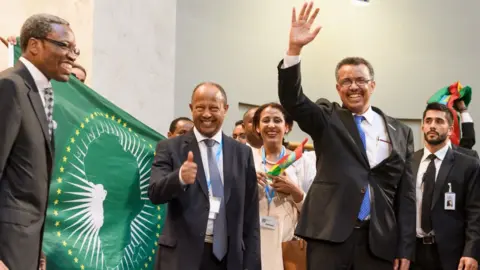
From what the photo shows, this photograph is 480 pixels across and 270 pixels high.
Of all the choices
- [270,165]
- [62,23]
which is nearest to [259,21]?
[270,165]

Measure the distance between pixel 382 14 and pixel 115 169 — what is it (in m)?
6.81

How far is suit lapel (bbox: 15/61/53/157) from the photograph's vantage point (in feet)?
8.46

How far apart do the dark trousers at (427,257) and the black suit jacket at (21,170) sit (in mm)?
2625

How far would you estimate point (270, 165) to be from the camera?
4.30 m

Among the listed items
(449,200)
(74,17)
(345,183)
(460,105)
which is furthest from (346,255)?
(460,105)

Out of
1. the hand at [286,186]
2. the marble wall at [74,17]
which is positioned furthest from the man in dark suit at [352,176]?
the marble wall at [74,17]

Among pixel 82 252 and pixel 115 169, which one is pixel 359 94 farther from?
pixel 82 252

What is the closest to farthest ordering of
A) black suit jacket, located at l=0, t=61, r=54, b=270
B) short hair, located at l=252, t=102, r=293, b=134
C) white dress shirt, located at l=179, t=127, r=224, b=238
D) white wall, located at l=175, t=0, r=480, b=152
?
1. black suit jacket, located at l=0, t=61, r=54, b=270
2. white dress shirt, located at l=179, t=127, r=224, b=238
3. short hair, located at l=252, t=102, r=293, b=134
4. white wall, located at l=175, t=0, r=480, b=152

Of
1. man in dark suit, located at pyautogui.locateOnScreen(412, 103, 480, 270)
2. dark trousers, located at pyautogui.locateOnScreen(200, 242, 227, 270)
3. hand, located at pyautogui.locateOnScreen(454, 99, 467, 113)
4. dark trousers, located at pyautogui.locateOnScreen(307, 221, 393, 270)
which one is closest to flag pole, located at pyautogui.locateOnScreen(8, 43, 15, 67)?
dark trousers, located at pyautogui.locateOnScreen(200, 242, 227, 270)

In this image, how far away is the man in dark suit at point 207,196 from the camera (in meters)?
3.35

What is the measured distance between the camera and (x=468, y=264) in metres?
4.10

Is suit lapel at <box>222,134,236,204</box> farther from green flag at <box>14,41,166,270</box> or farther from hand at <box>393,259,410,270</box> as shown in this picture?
hand at <box>393,259,410,270</box>

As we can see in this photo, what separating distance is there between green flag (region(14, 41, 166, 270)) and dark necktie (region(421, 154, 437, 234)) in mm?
1688

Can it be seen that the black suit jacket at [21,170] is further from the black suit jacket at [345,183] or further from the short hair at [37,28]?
the black suit jacket at [345,183]
